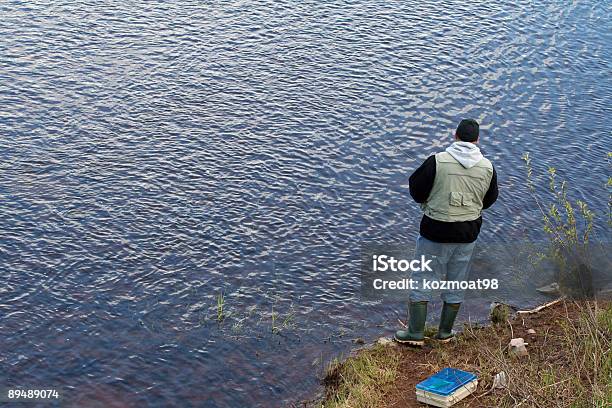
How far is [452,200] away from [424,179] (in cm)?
34

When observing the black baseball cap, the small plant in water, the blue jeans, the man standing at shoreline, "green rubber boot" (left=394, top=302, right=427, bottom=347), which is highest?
the black baseball cap

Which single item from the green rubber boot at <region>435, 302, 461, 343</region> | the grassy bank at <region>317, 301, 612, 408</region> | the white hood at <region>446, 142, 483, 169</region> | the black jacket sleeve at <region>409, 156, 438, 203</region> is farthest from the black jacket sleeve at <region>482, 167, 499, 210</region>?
the grassy bank at <region>317, 301, 612, 408</region>

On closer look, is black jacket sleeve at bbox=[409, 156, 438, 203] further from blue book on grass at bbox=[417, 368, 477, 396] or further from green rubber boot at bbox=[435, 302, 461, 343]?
blue book on grass at bbox=[417, 368, 477, 396]

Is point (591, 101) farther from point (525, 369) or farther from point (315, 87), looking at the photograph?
point (525, 369)

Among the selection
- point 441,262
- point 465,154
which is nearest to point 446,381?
point 441,262

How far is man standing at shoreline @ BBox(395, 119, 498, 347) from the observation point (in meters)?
8.84

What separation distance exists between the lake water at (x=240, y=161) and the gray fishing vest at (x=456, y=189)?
2723 mm

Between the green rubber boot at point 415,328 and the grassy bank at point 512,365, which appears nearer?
the grassy bank at point 512,365

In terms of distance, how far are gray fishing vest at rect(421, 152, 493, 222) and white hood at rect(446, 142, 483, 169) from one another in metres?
0.04

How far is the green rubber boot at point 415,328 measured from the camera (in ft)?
31.6

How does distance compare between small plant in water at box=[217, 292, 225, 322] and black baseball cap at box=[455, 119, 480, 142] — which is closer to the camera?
black baseball cap at box=[455, 119, 480, 142]

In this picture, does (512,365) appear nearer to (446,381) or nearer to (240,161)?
(446,381)

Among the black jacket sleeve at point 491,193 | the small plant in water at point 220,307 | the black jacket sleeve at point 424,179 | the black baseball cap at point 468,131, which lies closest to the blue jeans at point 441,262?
the black jacket sleeve at point 491,193

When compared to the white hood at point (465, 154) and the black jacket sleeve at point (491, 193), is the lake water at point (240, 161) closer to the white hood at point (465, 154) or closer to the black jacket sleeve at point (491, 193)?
the black jacket sleeve at point (491, 193)
